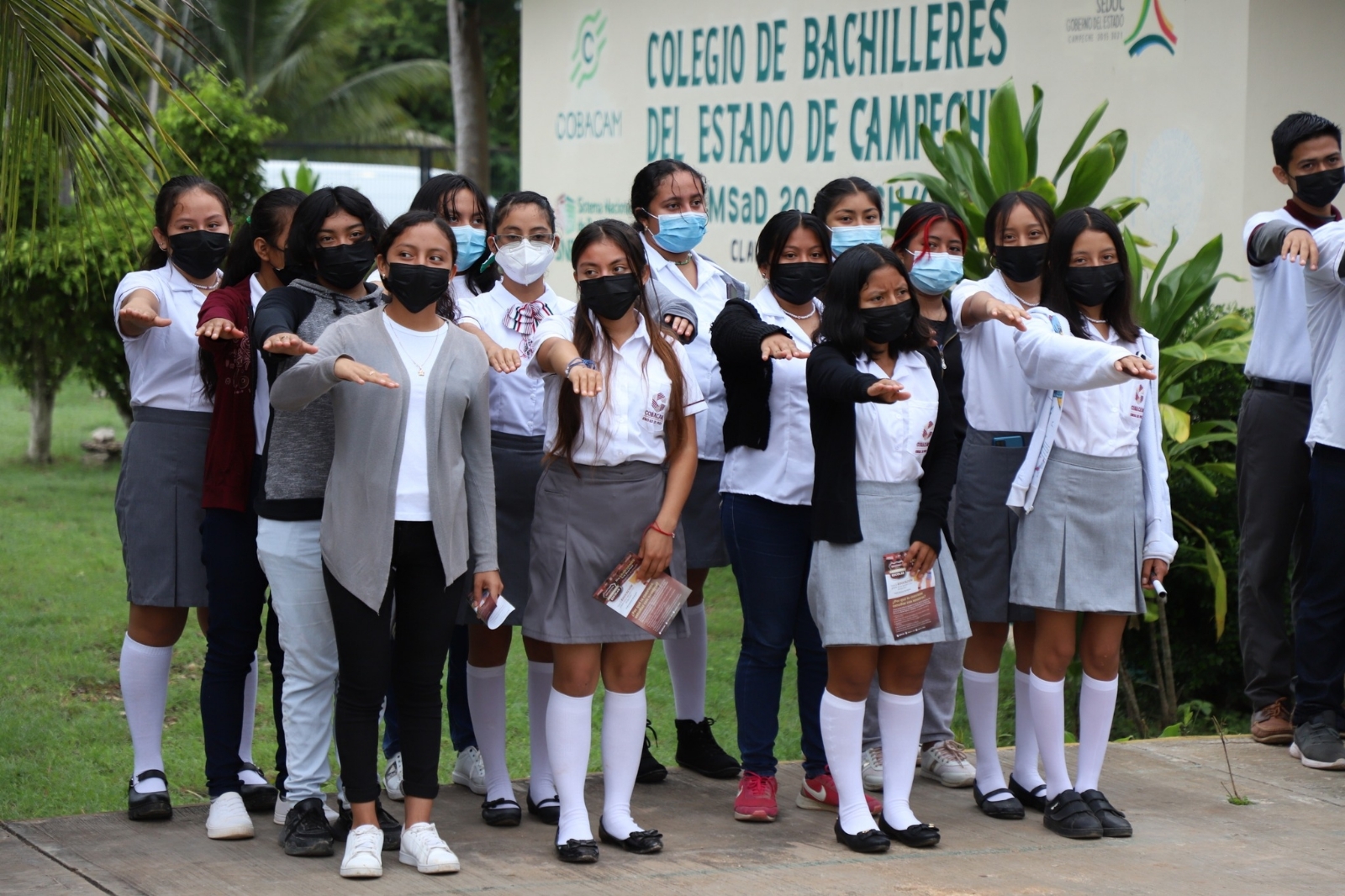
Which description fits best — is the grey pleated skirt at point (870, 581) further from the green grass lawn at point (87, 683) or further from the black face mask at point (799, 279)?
the green grass lawn at point (87, 683)

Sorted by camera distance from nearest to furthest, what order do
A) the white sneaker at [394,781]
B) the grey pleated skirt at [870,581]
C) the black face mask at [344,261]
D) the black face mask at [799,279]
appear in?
the black face mask at [344,261] → the grey pleated skirt at [870,581] → the black face mask at [799,279] → the white sneaker at [394,781]

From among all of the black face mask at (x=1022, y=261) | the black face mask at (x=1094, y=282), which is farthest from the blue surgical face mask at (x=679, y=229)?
the black face mask at (x=1094, y=282)

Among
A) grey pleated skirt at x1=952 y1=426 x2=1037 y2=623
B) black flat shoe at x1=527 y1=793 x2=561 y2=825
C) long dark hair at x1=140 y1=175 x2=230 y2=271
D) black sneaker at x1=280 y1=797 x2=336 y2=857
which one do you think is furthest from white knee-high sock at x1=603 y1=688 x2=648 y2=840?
long dark hair at x1=140 y1=175 x2=230 y2=271

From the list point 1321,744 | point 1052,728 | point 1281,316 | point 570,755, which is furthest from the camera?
point 1281,316

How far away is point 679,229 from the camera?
5.32m

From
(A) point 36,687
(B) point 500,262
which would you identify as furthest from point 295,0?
(B) point 500,262

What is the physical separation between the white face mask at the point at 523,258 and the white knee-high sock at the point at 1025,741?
1.99 meters

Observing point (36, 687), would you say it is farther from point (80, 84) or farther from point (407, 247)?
point (407, 247)

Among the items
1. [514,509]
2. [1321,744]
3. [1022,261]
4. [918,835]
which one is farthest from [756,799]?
[1321,744]

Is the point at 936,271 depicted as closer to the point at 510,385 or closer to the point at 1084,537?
the point at 1084,537

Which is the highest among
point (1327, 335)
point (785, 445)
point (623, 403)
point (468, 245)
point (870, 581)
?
point (468, 245)

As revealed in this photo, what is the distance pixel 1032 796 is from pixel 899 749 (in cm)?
65

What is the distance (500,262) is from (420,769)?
153cm

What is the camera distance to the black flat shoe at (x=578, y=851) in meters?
4.42
